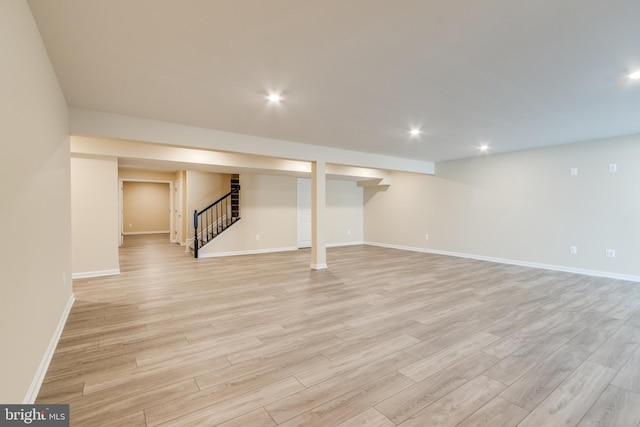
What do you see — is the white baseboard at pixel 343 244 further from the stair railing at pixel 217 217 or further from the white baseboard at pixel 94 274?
the white baseboard at pixel 94 274

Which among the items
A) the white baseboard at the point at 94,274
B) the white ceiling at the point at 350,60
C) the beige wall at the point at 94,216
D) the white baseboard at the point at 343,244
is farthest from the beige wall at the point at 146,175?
the white ceiling at the point at 350,60

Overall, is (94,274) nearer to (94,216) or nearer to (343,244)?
(94,216)

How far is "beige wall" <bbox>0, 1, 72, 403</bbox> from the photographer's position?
4.68 ft

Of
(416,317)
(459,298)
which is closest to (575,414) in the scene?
(416,317)

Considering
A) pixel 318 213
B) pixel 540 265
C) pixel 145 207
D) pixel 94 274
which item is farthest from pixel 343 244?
pixel 145 207

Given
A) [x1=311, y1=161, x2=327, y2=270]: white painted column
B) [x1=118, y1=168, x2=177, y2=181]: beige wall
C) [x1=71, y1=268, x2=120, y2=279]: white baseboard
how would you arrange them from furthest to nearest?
[x1=118, y1=168, x2=177, y2=181]: beige wall, [x1=311, y1=161, x2=327, y2=270]: white painted column, [x1=71, y1=268, x2=120, y2=279]: white baseboard

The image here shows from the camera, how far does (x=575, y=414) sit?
171 cm

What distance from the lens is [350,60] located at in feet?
7.87

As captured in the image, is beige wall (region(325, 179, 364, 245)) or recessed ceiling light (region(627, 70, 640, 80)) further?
beige wall (region(325, 179, 364, 245))

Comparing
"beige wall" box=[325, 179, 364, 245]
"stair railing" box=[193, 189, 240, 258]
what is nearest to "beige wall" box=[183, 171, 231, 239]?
"stair railing" box=[193, 189, 240, 258]

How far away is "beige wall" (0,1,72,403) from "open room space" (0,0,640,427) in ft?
0.08

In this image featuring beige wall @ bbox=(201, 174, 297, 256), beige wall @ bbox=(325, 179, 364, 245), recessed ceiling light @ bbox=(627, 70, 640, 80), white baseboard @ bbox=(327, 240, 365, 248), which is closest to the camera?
recessed ceiling light @ bbox=(627, 70, 640, 80)

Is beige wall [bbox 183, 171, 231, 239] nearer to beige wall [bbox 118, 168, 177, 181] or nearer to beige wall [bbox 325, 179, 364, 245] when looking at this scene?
beige wall [bbox 118, 168, 177, 181]

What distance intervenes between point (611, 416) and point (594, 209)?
4955 mm
